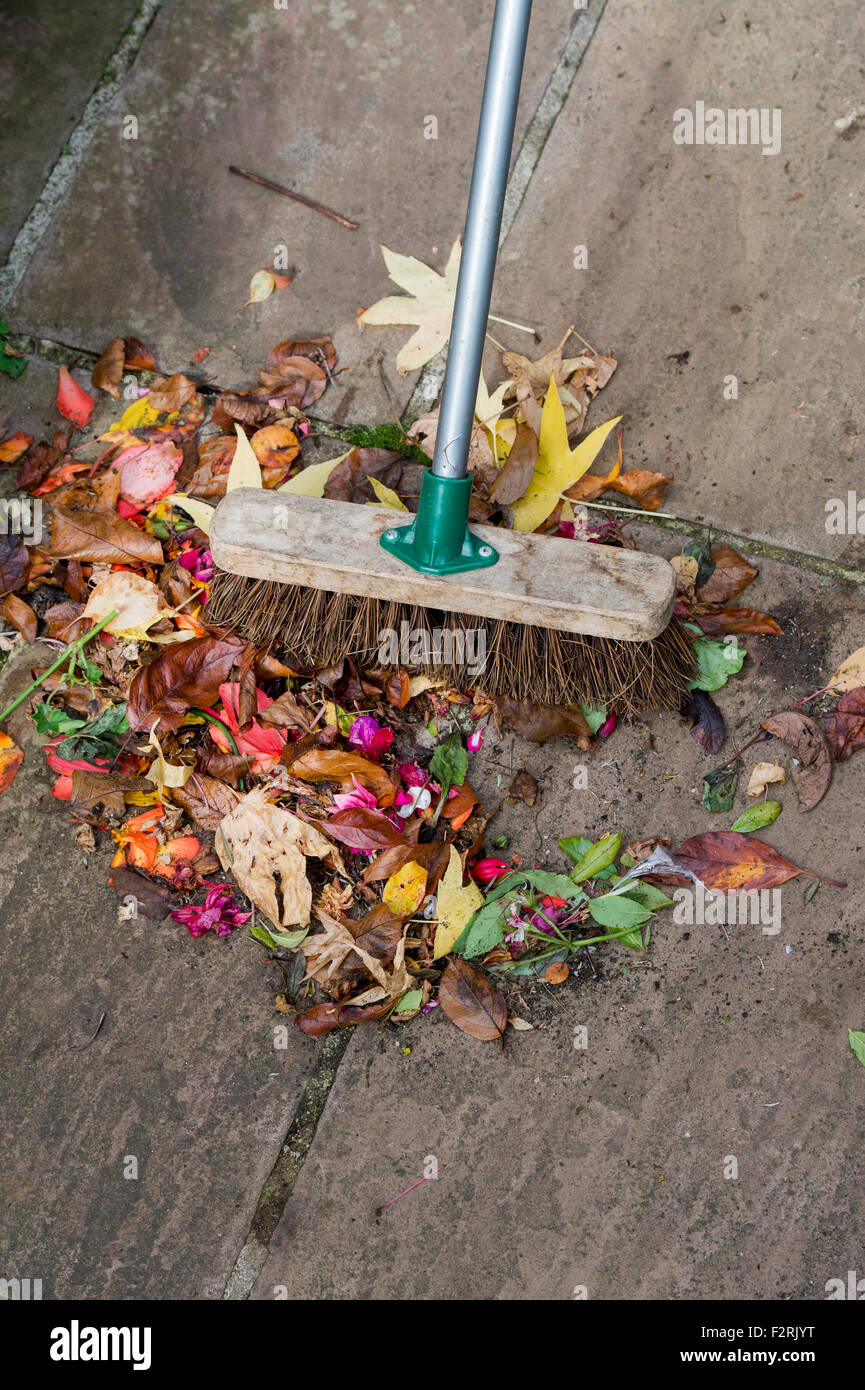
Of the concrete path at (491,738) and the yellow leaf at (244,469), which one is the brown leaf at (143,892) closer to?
the concrete path at (491,738)

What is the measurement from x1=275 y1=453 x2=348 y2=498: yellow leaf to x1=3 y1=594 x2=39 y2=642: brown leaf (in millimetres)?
684

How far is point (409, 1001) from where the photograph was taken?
2105 mm

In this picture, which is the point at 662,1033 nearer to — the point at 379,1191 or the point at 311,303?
the point at 379,1191

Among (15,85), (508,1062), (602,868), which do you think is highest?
(15,85)

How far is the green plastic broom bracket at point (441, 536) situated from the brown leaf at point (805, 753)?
31.9 inches

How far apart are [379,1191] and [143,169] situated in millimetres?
2623

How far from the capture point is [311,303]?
2.43 meters

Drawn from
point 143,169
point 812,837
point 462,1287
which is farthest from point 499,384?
point 462,1287

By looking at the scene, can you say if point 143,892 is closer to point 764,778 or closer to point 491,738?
point 491,738

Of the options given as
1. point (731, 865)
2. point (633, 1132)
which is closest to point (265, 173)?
point (731, 865)

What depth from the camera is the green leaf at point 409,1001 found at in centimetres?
211

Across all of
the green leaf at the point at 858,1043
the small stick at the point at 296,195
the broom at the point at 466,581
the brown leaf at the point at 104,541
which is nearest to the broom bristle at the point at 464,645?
the broom at the point at 466,581

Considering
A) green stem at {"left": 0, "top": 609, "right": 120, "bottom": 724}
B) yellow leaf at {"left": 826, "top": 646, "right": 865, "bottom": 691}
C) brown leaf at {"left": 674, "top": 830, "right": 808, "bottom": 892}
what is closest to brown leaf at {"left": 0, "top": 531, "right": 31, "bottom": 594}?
green stem at {"left": 0, "top": 609, "right": 120, "bottom": 724}

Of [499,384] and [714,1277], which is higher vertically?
[499,384]
